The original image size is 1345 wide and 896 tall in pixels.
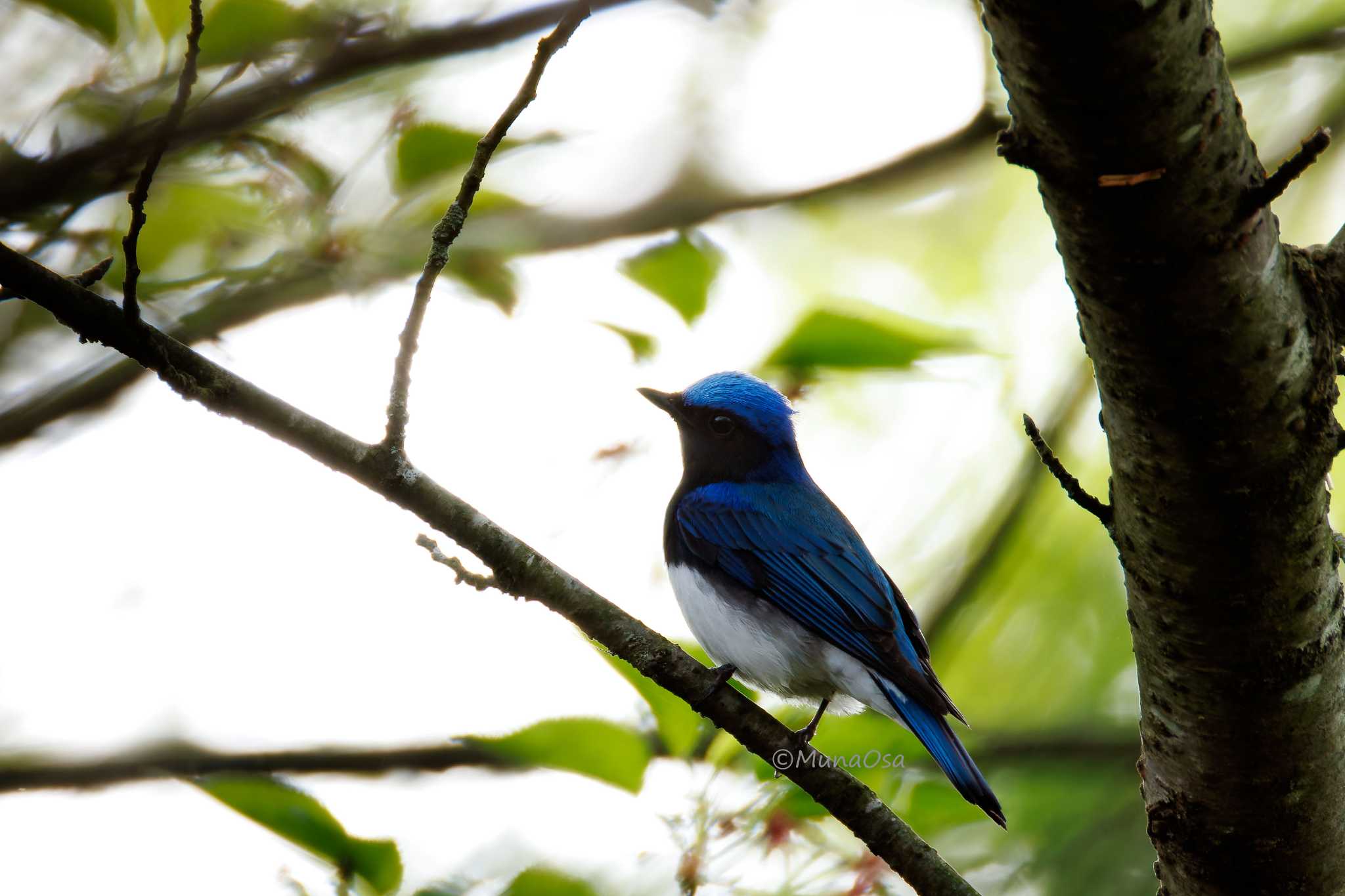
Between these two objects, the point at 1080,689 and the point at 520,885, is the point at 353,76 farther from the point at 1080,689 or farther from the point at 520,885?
the point at 1080,689

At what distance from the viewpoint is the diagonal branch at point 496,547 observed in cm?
285

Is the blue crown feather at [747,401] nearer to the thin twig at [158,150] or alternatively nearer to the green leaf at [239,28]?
the green leaf at [239,28]

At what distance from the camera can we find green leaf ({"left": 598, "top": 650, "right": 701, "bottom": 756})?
3264mm

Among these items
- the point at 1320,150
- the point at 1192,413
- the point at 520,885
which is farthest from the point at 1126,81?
the point at 520,885

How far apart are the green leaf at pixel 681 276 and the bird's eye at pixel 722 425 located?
301cm

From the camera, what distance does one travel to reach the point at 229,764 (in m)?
4.52

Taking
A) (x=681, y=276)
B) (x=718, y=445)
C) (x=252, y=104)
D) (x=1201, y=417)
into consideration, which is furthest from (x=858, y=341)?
(x=718, y=445)

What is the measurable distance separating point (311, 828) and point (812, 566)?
323 cm

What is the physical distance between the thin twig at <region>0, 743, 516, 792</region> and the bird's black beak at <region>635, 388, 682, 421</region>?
2.51m

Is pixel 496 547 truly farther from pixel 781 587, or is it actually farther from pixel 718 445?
pixel 718 445

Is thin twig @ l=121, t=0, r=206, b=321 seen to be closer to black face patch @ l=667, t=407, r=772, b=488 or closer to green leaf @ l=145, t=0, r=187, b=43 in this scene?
green leaf @ l=145, t=0, r=187, b=43

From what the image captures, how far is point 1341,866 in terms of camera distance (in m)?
2.98

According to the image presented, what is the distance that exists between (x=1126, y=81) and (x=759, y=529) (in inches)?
151

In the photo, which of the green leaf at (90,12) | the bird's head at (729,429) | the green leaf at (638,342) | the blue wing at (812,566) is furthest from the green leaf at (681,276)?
the bird's head at (729,429)
